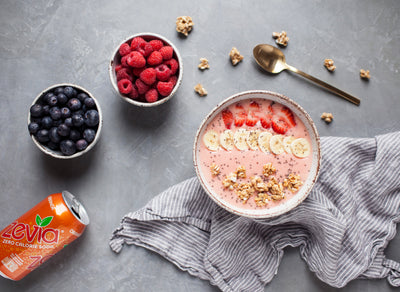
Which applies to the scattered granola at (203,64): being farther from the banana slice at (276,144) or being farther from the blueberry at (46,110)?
the blueberry at (46,110)

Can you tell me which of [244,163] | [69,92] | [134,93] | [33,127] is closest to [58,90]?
[69,92]

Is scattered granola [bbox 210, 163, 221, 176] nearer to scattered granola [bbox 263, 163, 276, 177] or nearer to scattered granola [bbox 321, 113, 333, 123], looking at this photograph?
scattered granola [bbox 263, 163, 276, 177]

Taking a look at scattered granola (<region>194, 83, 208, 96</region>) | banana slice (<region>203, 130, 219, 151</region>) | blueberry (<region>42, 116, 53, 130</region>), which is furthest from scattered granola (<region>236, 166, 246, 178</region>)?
blueberry (<region>42, 116, 53, 130</region>)

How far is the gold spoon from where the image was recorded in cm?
155

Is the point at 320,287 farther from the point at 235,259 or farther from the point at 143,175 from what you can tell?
the point at 143,175

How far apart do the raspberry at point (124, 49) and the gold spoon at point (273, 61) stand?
1.61ft

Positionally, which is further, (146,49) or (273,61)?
(273,61)

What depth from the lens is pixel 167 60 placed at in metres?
1.43

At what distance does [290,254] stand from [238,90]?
0.69m

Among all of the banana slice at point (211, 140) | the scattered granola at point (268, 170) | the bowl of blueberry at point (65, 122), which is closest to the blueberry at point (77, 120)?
the bowl of blueberry at point (65, 122)

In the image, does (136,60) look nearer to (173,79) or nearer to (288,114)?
(173,79)

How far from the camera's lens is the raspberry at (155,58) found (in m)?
1.38

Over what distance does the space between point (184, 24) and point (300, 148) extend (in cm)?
66

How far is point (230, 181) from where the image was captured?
138cm
